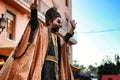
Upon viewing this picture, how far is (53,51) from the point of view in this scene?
16.0 feet

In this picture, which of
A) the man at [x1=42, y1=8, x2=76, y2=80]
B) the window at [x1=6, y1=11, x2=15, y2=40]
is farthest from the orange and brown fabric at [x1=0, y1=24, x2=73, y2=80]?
the window at [x1=6, y1=11, x2=15, y2=40]

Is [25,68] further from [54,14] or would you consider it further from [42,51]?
[54,14]

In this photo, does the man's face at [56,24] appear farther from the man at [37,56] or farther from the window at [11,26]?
the window at [11,26]

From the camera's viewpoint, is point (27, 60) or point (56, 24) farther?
point (56, 24)

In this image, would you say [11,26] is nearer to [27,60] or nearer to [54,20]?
[54,20]

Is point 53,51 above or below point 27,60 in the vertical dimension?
above

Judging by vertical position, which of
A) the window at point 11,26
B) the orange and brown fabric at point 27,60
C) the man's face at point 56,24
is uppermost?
the window at point 11,26

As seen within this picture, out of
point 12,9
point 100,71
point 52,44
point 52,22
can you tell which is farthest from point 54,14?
point 100,71

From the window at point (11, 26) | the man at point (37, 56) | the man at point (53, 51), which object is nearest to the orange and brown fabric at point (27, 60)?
the man at point (37, 56)

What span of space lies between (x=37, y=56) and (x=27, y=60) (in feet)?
0.60

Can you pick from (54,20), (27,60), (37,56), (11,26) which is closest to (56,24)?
(54,20)

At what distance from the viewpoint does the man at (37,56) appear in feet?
14.5

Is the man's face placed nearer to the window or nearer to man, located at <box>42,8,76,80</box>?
man, located at <box>42,8,76,80</box>

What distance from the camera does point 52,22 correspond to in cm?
500
